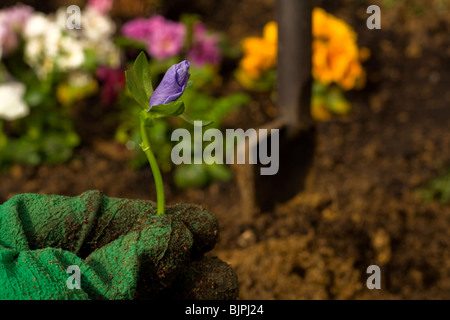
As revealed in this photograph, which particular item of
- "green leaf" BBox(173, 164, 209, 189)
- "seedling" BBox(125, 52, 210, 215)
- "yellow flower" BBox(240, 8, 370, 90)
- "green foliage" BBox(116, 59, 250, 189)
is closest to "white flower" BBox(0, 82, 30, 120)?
"green foliage" BBox(116, 59, 250, 189)

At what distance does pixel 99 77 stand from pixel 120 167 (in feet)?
1.71

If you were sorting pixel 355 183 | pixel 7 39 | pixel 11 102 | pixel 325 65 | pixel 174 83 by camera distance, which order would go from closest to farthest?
pixel 174 83
pixel 355 183
pixel 11 102
pixel 7 39
pixel 325 65

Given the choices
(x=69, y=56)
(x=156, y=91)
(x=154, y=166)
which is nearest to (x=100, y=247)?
(x=154, y=166)

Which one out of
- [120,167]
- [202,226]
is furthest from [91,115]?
[202,226]

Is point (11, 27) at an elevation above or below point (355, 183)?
above

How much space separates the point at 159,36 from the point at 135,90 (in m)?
1.83

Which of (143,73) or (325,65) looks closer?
(143,73)

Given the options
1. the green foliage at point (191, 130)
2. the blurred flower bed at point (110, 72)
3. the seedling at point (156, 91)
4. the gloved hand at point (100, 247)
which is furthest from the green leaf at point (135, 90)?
the blurred flower bed at point (110, 72)

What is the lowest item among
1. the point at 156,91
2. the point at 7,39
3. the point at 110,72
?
the point at 156,91

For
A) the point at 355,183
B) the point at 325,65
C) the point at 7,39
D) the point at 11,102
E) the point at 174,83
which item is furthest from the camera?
the point at 325,65

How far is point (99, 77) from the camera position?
296 cm

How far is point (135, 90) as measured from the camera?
3.09 feet

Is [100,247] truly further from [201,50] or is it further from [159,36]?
[201,50]
